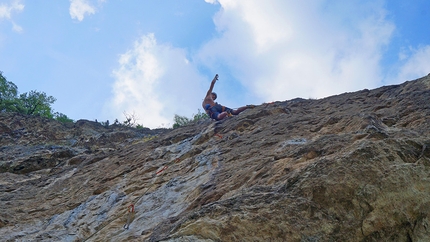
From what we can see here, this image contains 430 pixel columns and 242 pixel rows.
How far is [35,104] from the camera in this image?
27.0 m

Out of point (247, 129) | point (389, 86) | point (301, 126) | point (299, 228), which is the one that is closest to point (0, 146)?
point (247, 129)

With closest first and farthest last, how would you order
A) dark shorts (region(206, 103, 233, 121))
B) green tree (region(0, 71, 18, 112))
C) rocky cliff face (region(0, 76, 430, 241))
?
rocky cliff face (region(0, 76, 430, 241))
dark shorts (region(206, 103, 233, 121))
green tree (region(0, 71, 18, 112))

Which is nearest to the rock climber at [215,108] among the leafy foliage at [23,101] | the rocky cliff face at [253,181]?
the rocky cliff face at [253,181]

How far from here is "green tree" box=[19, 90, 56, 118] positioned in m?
26.3

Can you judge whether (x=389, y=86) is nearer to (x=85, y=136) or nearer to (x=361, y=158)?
(x=361, y=158)

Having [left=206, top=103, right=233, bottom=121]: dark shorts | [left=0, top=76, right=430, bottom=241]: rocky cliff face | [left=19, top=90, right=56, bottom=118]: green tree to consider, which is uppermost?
[left=19, top=90, right=56, bottom=118]: green tree

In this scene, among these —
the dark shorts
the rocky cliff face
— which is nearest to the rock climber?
the dark shorts

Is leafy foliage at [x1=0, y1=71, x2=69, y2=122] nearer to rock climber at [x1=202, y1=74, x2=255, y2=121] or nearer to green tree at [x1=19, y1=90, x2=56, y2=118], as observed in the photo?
green tree at [x1=19, y1=90, x2=56, y2=118]

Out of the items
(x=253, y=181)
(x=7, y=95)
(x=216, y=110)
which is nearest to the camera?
(x=253, y=181)

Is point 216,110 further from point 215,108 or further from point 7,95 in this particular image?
point 7,95

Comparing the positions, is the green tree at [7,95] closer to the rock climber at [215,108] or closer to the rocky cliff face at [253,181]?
the rocky cliff face at [253,181]

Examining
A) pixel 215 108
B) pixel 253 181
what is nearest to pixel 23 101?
pixel 215 108

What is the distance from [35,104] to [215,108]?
1575 centimetres

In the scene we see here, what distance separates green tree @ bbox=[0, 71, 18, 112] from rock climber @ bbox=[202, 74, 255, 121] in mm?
13347
